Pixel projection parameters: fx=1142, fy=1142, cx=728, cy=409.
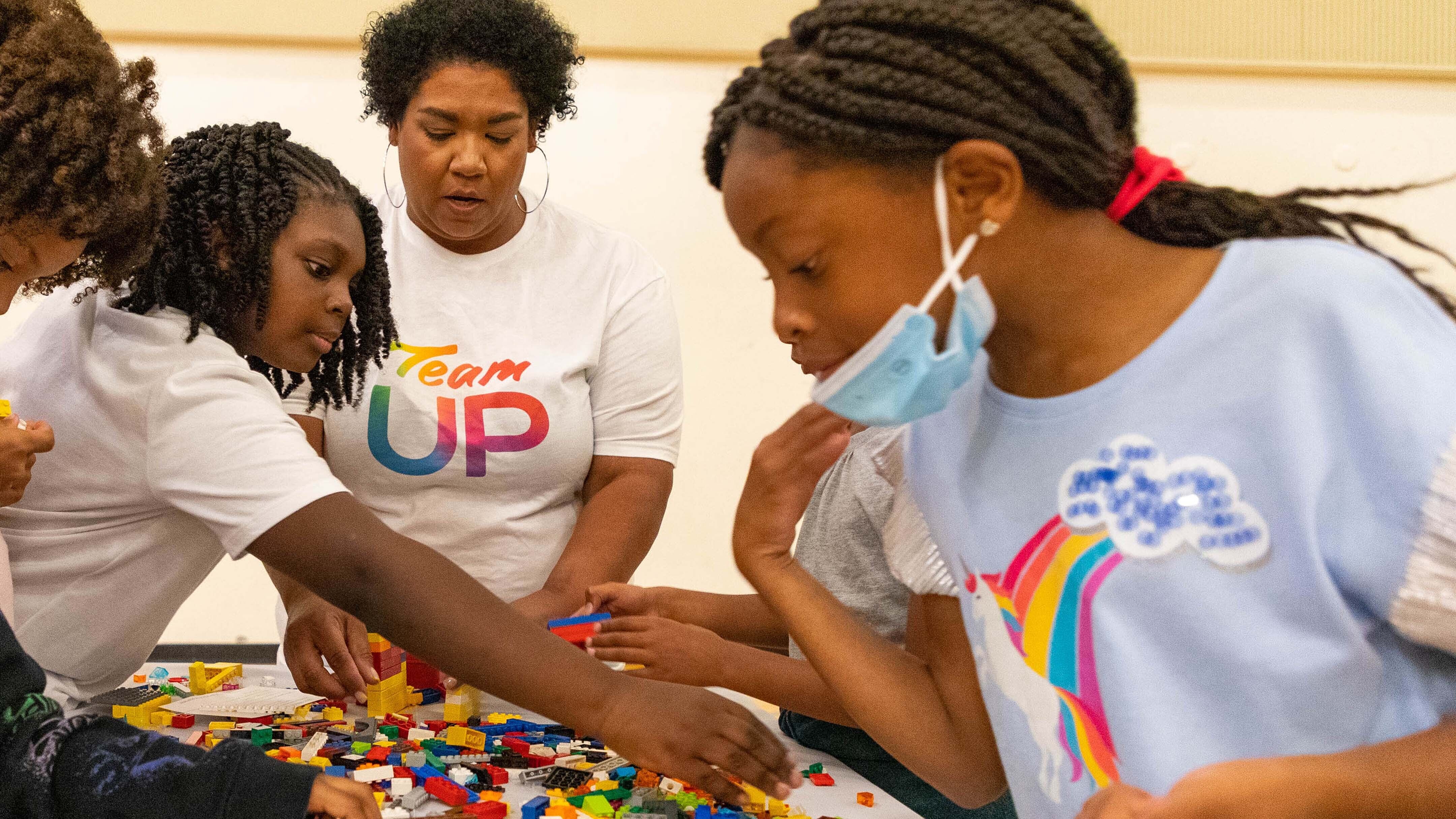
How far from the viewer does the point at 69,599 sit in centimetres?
143

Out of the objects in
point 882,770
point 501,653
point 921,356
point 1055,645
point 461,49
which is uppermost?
point 461,49

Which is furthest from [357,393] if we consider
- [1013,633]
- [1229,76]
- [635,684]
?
[1229,76]

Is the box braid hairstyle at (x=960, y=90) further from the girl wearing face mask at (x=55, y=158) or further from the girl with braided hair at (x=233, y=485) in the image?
the girl wearing face mask at (x=55, y=158)

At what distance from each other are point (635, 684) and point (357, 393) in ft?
3.32

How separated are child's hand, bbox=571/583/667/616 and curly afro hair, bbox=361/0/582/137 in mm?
944

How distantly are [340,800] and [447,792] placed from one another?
0.23 m

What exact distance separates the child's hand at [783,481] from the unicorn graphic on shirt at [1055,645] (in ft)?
0.78

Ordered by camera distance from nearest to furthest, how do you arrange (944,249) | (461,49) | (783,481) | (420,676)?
(944,249), (783,481), (420,676), (461,49)

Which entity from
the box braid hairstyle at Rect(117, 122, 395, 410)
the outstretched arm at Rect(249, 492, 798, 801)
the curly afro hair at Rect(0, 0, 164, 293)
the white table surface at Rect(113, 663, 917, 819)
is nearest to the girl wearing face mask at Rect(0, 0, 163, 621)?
the curly afro hair at Rect(0, 0, 164, 293)

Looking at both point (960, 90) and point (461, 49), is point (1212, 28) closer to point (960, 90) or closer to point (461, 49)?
point (461, 49)

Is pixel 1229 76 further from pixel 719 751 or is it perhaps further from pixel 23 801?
pixel 23 801

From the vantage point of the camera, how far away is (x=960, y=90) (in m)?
0.85

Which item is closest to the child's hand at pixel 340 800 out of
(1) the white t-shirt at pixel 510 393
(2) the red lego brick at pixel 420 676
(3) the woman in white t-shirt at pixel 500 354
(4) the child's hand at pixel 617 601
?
(4) the child's hand at pixel 617 601

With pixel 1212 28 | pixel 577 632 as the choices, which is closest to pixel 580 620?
pixel 577 632
